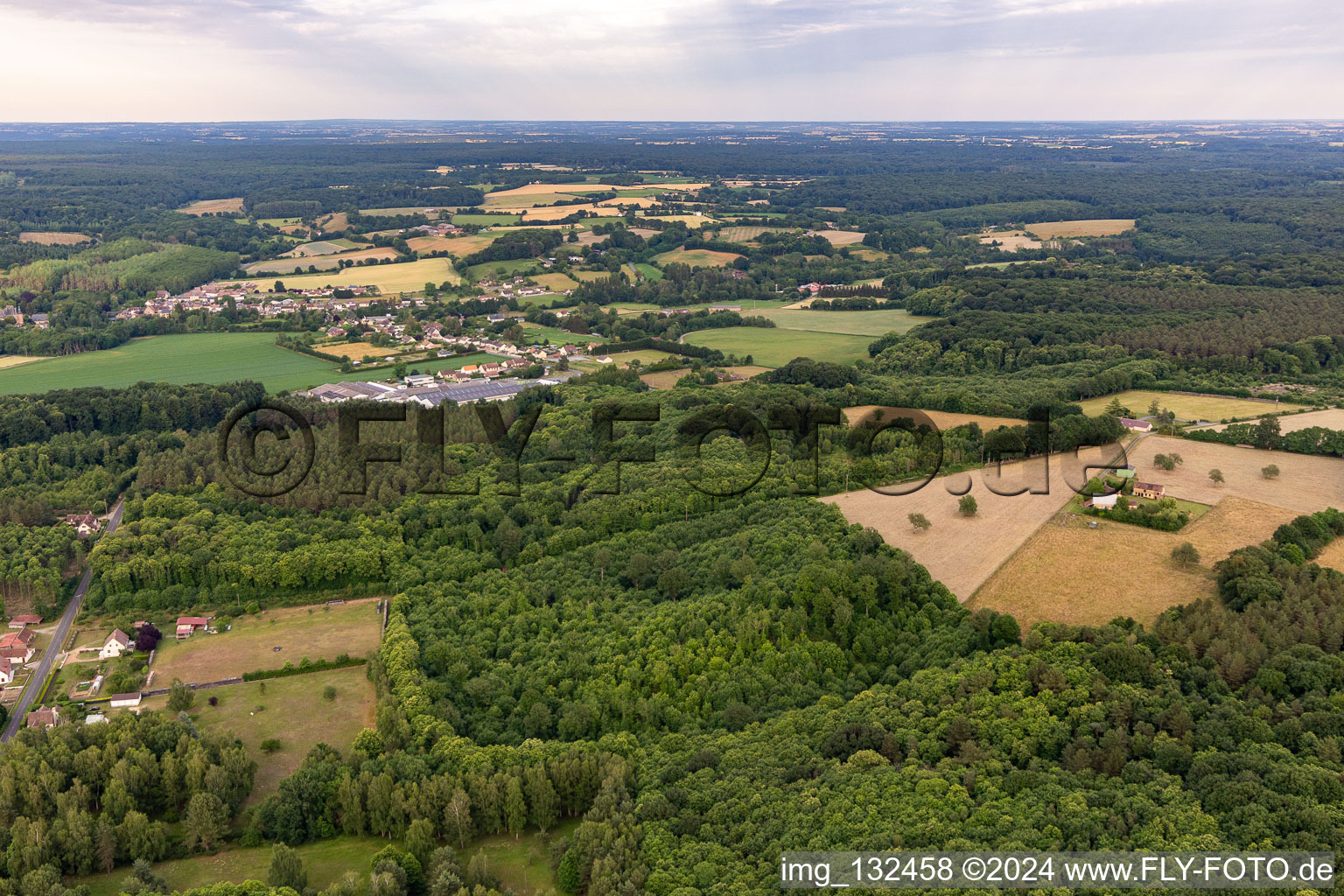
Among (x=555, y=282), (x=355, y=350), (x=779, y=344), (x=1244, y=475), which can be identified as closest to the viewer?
(x=1244, y=475)

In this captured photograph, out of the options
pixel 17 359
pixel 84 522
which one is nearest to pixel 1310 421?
pixel 84 522

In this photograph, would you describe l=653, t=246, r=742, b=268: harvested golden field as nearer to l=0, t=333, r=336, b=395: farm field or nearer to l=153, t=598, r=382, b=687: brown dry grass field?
l=0, t=333, r=336, b=395: farm field

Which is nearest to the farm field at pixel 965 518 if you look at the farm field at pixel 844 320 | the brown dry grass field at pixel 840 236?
the farm field at pixel 844 320

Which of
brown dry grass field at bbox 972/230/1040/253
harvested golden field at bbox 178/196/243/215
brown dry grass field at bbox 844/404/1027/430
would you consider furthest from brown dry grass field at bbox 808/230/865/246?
harvested golden field at bbox 178/196/243/215

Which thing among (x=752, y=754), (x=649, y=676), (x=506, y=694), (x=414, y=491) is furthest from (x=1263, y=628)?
(x=414, y=491)

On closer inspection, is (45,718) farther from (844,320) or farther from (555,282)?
(555,282)

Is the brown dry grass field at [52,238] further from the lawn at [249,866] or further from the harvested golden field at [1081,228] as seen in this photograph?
the harvested golden field at [1081,228]

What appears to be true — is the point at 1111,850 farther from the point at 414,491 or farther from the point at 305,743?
the point at 414,491
